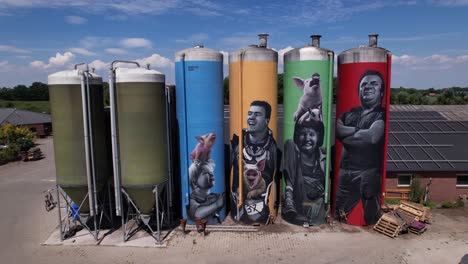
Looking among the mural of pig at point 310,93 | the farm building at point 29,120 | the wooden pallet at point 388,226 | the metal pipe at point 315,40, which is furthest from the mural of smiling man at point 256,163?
the farm building at point 29,120

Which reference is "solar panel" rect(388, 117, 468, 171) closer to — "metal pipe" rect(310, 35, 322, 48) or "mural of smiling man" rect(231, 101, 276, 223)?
"mural of smiling man" rect(231, 101, 276, 223)

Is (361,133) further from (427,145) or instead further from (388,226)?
(427,145)

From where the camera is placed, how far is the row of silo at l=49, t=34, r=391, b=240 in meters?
17.0

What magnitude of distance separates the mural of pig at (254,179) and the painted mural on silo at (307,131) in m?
1.50

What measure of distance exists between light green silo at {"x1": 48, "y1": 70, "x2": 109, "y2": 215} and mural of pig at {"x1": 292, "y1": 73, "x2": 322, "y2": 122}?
11.1 m

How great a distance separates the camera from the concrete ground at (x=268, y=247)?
1625cm

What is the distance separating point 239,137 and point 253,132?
2.94ft

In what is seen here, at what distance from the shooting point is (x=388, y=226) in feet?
61.4

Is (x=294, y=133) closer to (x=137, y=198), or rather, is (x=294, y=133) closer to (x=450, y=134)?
(x=137, y=198)

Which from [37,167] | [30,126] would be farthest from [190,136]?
[30,126]

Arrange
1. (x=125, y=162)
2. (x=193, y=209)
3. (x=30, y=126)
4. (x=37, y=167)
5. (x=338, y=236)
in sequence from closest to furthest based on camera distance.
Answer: (x=125, y=162)
(x=338, y=236)
(x=193, y=209)
(x=37, y=167)
(x=30, y=126)

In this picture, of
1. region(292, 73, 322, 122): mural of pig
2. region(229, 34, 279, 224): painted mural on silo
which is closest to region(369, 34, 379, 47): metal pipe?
region(292, 73, 322, 122): mural of pig

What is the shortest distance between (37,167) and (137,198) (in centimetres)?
2402

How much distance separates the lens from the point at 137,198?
1741 cm
